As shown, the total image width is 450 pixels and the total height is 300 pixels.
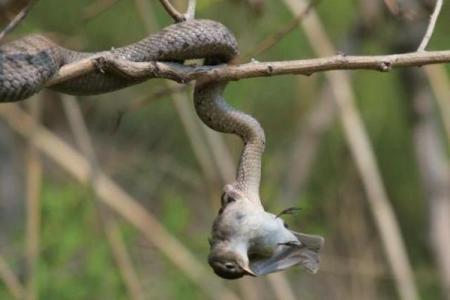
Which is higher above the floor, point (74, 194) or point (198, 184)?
point (74, 194)

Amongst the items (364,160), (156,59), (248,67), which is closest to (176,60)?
(156,59)

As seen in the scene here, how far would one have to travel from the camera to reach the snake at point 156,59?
2.03 metres

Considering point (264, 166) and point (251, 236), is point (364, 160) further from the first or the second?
point (251, 236)

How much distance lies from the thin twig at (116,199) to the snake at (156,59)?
220 centimetres

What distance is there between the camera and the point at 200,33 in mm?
2145

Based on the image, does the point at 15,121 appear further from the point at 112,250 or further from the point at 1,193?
the point at 1,193

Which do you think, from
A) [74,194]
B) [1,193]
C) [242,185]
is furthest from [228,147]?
[242,185]

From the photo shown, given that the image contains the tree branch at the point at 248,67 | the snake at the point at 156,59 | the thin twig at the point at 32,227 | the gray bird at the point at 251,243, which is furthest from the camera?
the thin twig at the point at 32,227

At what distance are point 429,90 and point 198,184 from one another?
4.08 ft

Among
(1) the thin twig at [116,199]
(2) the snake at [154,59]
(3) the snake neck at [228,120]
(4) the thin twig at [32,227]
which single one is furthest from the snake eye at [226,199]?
(1) the thin twig at [116,199]

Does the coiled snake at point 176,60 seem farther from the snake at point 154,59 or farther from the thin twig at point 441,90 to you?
the thin twig at point 441,90

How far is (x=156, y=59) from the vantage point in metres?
2.12

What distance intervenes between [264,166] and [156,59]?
2956 millimetres

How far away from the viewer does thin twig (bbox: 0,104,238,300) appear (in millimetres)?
4441
